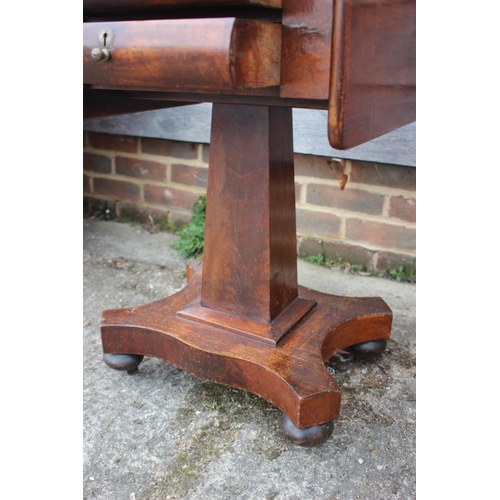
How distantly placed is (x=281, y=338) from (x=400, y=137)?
897mm

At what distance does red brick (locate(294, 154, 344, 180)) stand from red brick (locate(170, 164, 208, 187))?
423mm

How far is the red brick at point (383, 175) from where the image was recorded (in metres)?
1.82

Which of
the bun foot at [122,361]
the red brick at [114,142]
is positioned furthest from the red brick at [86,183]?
the bun foot at [122,361]

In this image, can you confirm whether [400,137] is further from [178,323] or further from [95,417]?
[95,417]

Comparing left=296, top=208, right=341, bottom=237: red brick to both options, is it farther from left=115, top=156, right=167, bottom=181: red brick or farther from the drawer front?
the drawer front

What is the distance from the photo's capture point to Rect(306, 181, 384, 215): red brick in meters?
1.90

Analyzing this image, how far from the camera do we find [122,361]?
52.1 inches

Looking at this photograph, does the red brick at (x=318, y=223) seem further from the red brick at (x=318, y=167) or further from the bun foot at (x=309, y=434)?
the bun foot at (x=309, y=434)

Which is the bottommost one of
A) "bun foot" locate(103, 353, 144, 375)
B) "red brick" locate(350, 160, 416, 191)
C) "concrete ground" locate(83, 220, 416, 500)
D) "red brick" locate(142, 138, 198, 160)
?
"concrete ground" locate(83, 220, 416, 500)

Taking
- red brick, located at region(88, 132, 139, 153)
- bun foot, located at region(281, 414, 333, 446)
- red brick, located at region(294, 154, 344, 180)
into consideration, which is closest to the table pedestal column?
bun foot, located at region(281, 414, 333, 446)

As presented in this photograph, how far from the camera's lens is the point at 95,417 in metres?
1.20

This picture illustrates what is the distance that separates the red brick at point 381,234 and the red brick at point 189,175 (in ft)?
2.12

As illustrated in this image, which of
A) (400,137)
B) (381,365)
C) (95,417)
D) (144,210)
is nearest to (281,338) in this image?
(381,365)

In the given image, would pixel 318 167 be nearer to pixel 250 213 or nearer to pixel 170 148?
pixel 170 148
